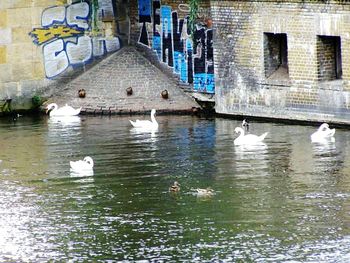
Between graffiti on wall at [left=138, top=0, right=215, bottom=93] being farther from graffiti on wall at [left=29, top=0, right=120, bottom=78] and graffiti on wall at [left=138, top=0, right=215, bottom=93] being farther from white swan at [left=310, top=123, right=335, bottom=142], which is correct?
white swan at [left=310, top=123, right=335, bottom=142]

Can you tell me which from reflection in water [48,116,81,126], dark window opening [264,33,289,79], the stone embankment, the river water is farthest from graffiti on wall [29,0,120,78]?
dark window opening [264,33,289,79]

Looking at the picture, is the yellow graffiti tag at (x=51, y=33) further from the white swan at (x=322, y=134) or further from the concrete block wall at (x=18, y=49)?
the white swan at (x=322, y=134)

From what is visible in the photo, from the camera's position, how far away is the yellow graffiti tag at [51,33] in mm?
50500

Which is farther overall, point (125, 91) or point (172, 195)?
point (125, 91)

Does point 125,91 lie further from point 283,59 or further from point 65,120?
point 283,59

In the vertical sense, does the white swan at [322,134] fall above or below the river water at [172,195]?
above

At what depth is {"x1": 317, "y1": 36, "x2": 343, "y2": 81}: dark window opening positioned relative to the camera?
45.8 meters

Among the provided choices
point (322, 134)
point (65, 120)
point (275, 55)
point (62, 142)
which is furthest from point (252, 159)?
point (65, 120)

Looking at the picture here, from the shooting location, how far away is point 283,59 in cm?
4800

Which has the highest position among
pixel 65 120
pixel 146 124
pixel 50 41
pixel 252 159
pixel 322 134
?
pixel 50 41

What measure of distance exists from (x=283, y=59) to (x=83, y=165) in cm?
1053

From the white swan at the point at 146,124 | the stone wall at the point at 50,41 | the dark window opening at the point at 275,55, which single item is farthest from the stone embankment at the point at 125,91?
the dark window opening at the point at 275,55

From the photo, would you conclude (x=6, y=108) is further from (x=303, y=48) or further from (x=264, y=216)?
(x=264, y=216)

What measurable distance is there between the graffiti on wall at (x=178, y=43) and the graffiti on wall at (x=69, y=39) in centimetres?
131
